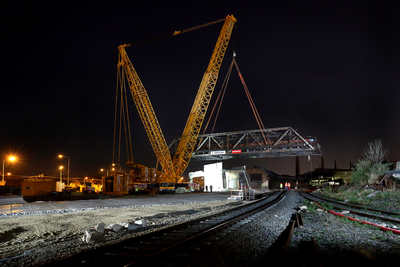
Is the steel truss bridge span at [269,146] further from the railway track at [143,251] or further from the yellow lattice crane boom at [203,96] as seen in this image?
the railway track at [143,251]

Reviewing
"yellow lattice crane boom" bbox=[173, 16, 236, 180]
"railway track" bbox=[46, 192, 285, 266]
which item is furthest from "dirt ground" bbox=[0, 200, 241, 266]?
"yellow lattice crane boom" bbox=[173, 16, 236, 180]

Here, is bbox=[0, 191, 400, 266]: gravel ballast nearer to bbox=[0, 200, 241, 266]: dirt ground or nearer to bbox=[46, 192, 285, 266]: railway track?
bbox=[0, 200, 241, 266]: dirt ground

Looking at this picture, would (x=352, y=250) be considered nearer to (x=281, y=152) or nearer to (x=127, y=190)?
(x=127, y=190)

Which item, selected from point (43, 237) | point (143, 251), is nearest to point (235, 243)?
point (143, 251)

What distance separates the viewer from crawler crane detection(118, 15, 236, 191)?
4325cm

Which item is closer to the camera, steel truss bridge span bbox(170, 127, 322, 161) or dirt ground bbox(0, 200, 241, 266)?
dirt ground bbox(0, 200, 241, 266)

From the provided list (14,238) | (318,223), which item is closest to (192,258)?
(14,238)

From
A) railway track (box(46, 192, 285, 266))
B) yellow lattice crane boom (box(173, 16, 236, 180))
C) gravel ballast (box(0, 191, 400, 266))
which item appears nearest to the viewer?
railway track (box(46, 192, 285, 266))

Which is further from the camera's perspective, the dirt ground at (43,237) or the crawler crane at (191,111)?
the crawler crane at (191,111)

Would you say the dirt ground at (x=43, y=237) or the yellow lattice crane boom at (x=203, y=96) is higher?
the yellow lattice crane boom at (x=203, y=96)

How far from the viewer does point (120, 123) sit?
4609 cm

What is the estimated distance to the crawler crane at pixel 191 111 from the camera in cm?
4325

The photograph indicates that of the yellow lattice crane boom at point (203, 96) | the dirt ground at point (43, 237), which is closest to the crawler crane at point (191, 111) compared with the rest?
the yellow lattice crane boom at point (203, 96)

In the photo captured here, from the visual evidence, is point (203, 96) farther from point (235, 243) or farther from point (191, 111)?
point (235, 243)
